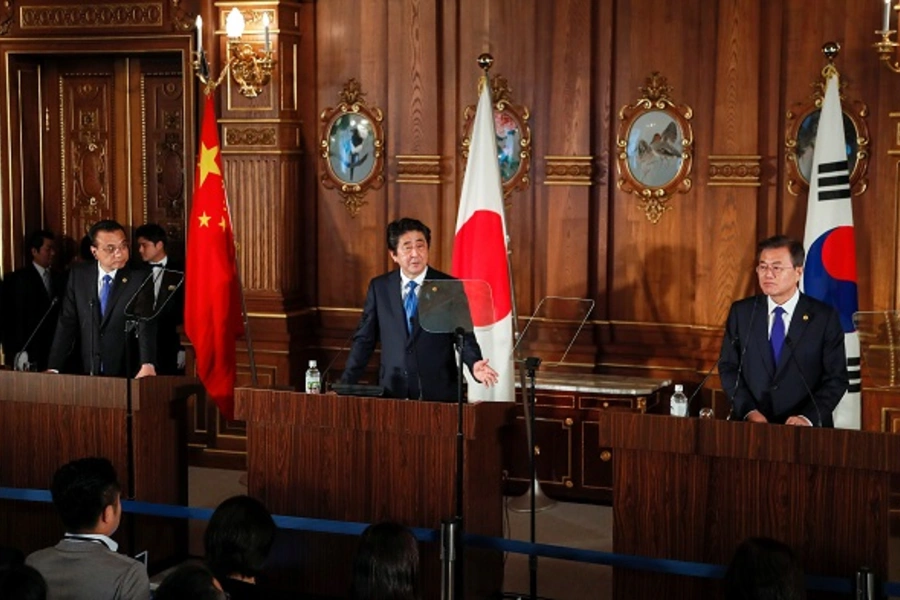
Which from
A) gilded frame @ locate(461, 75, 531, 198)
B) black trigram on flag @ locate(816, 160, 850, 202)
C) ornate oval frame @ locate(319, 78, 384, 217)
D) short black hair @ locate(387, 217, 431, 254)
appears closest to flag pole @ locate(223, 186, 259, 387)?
ornate oval frame @ locate(319, 78, 384, 217)

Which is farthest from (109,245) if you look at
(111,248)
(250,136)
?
(250,136)

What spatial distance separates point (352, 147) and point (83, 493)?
4.66 meters

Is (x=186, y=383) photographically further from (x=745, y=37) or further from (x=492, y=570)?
(x=745, y=37)

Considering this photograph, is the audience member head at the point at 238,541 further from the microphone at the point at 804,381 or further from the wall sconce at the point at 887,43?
the wall sconce at the point at 887,43

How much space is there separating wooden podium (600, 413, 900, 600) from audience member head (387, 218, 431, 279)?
1269 millimetres

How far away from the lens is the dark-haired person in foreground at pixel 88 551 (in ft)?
13.9

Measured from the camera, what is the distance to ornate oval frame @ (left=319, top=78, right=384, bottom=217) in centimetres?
878

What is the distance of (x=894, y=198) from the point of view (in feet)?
24.9

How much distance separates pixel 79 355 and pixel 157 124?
94.5 inches

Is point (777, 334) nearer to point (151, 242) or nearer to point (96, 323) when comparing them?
point (96, 323)

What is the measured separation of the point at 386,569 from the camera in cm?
425

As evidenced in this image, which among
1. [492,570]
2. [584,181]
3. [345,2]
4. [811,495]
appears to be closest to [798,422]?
[811,495]

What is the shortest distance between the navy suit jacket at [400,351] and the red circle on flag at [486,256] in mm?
1426

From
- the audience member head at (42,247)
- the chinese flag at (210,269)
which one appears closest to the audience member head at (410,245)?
the chinese flag at (210,269)
